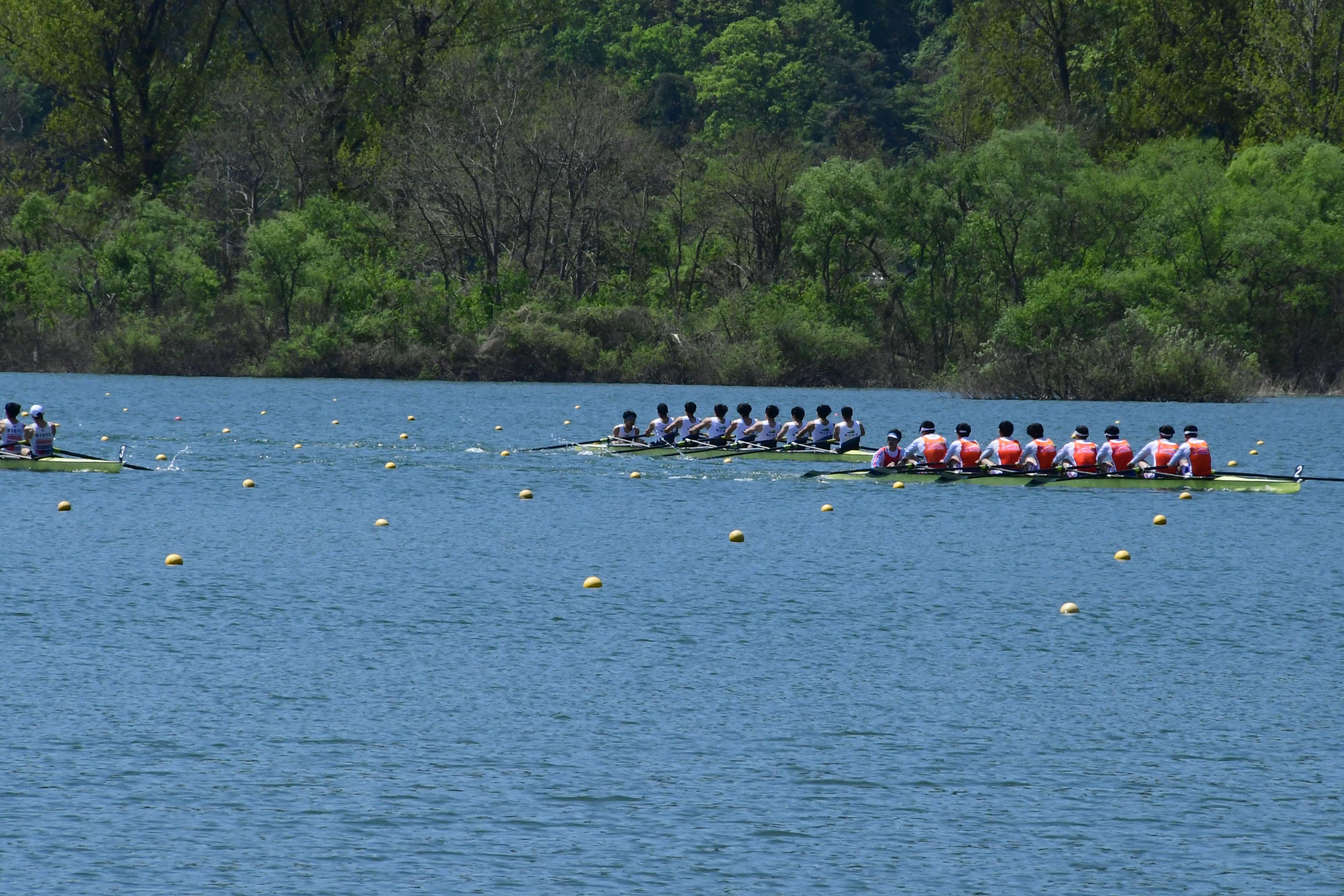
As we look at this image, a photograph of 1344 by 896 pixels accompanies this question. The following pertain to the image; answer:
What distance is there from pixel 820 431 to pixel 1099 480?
22.1 ft

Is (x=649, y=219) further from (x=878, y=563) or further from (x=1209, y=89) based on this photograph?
(x=878, y=563)

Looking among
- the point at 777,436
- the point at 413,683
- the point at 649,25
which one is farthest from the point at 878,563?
the point at 649,25

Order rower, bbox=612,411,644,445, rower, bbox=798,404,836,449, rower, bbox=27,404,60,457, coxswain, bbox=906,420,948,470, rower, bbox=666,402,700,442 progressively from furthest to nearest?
rower, bbox=612,411,644,445, rower, bbox=666,402,700,442, rower, bbox=798,404,836,449, rower, bbox=27,404,60,457, coxswain, bbox=906,420,948,470

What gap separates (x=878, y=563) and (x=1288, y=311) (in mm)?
46149

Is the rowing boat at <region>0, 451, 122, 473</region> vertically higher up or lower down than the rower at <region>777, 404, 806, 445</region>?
lower down

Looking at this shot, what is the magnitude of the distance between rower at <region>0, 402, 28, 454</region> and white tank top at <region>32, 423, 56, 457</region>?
6.0 inches

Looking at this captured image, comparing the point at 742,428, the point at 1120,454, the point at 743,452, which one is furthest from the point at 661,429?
the point at 1120,454

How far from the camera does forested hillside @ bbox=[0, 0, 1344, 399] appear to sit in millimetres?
67812

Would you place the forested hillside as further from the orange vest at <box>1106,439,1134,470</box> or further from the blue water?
the blue water

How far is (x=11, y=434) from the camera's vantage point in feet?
109

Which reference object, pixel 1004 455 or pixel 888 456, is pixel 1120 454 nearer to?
pixel 1004 455

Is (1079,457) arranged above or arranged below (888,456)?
above

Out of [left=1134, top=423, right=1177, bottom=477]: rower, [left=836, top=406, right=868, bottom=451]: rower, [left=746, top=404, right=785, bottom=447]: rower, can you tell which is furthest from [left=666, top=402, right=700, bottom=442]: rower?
[left=1134, top=423, right=1177, bottom=477]: rower

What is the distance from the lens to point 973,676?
55.6 feet
